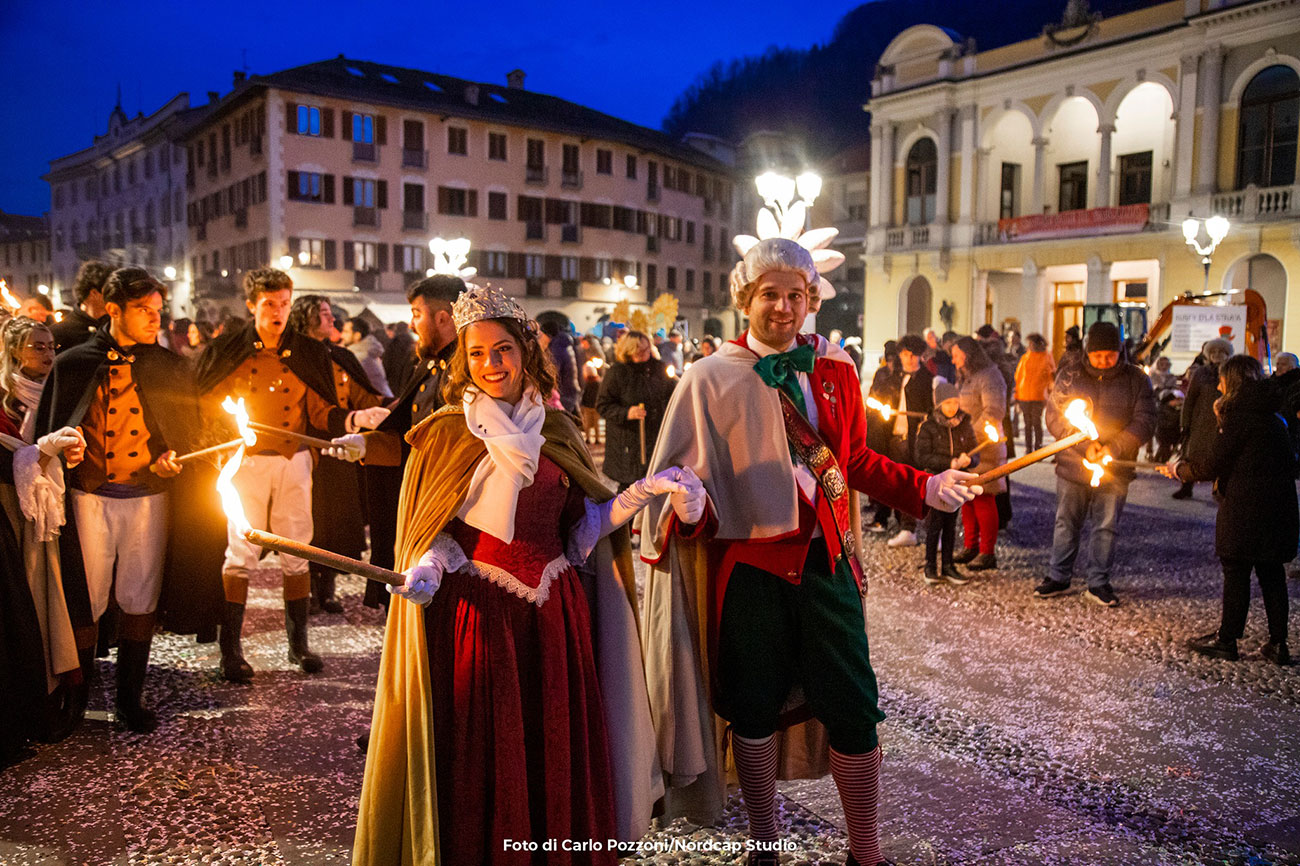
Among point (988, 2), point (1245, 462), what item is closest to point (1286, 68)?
point (1245, 462)

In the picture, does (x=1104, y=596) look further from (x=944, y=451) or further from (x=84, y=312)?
(x=84, y=312)

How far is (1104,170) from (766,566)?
3034cm

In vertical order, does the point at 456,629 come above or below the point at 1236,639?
above

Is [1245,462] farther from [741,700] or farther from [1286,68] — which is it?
[1286,68]


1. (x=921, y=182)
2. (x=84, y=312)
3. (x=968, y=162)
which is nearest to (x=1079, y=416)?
(x=84, y=312)

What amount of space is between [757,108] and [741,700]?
98.8 meters

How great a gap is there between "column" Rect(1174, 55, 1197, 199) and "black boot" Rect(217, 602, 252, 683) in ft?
92.1

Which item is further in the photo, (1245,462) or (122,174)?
(122,174)

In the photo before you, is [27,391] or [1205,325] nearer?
[27,391]

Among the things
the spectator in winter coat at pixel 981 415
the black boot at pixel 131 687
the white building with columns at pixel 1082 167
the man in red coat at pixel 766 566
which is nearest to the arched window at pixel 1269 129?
the white building with columns at pixel 1082 167

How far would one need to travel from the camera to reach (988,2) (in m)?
107

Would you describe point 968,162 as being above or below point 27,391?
above

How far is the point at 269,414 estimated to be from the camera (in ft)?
17.6

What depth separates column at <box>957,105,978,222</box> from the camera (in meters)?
31.8
